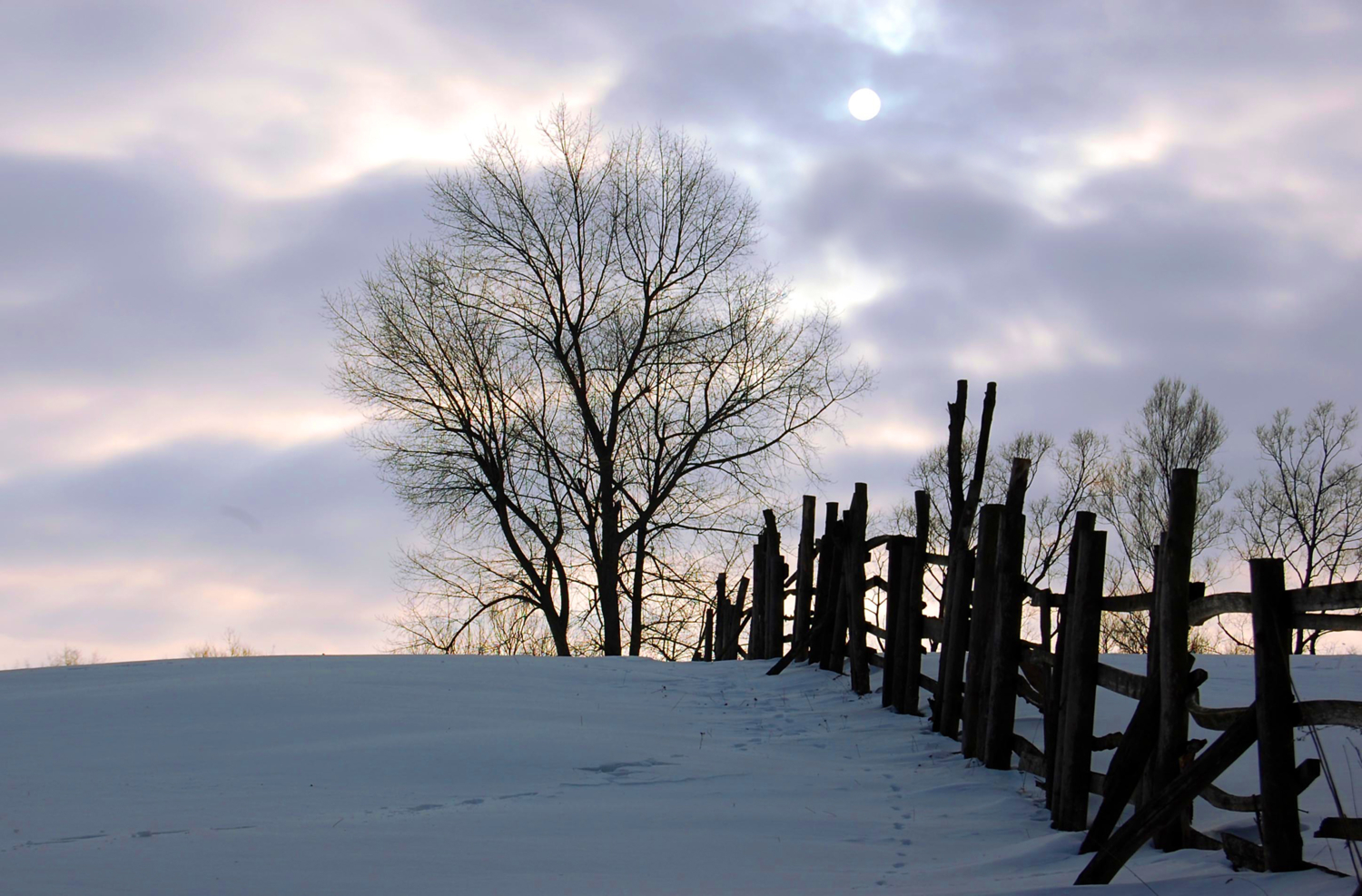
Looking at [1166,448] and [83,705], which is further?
[1166,448]

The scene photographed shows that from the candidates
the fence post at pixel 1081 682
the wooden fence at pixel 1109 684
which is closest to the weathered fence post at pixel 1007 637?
the wooden fence at pixel 1109 684

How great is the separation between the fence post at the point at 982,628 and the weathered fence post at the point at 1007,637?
144 mm

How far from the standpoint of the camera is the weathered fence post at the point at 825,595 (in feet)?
37.5

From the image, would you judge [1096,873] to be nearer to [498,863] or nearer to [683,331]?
[498,863]

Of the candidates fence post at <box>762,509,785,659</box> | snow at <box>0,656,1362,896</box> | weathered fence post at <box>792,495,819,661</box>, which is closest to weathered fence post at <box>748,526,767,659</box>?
fence post at <box>762,509,785,659</box>

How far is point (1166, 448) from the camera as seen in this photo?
3144cm

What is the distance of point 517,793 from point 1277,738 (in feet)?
13.6

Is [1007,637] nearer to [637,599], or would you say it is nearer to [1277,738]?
[1277,738]

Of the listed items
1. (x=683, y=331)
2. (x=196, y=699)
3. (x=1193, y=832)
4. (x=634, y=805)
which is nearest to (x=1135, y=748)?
(x=1193, y=832)

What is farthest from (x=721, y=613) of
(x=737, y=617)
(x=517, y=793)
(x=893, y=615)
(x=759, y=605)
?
(x=517, y=793)

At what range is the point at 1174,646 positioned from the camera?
191 inches

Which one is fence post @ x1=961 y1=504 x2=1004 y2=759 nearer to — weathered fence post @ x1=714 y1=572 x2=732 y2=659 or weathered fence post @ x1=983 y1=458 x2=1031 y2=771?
weathered fence post @ x1=983 y1=458 x2=1031 y2=771

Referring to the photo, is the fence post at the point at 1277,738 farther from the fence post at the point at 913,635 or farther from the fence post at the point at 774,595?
the fence post at the point at 774,595

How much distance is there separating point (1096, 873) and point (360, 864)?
3.19 meters
